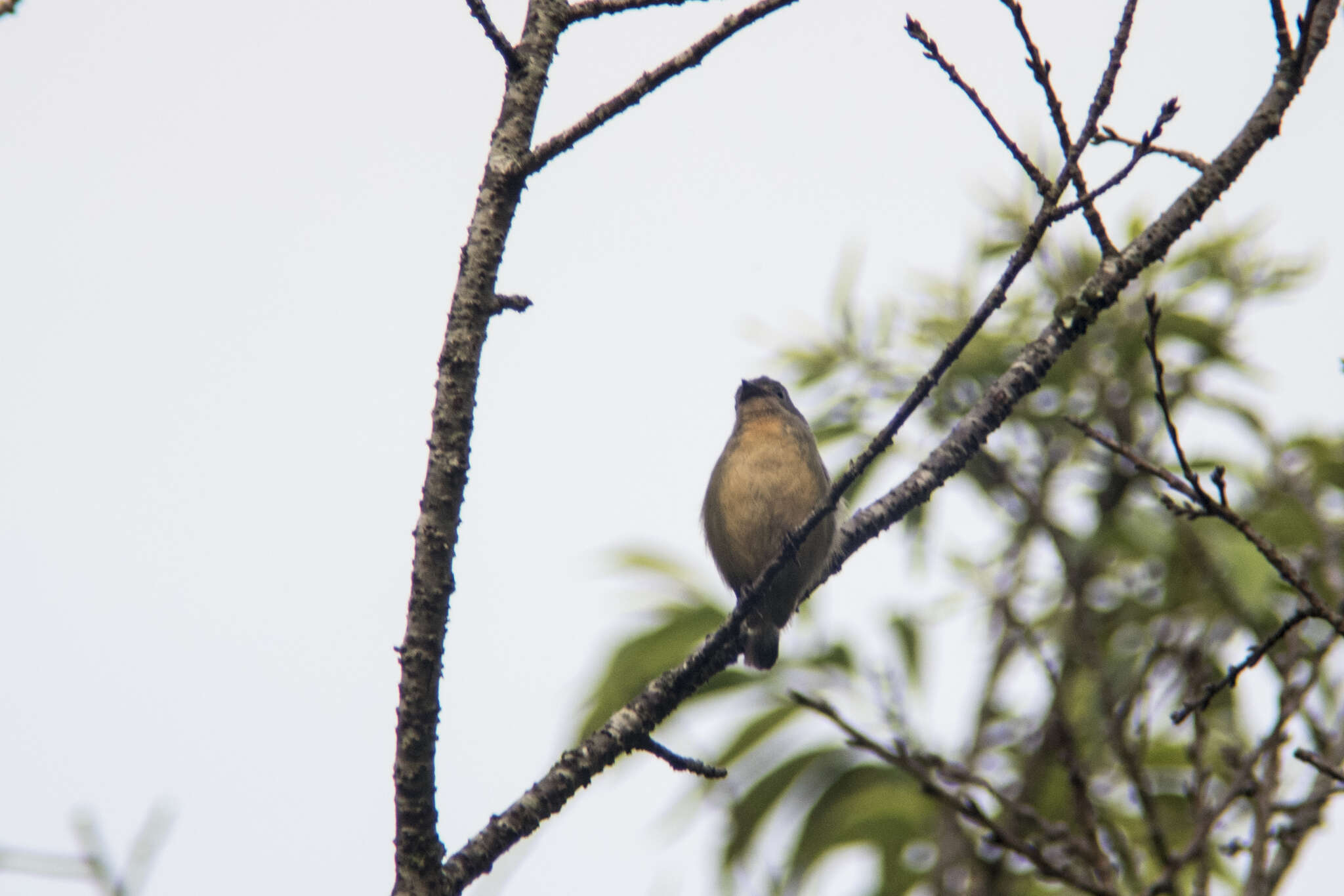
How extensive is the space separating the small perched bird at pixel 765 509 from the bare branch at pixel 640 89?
2.50 metres

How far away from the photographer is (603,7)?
300 cm

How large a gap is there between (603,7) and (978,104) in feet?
3.10

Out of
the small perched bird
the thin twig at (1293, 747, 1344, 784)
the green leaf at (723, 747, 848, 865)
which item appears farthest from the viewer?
the green leaf at (723, 747, 848, 865)

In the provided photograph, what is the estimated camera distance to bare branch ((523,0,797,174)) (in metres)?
2.87

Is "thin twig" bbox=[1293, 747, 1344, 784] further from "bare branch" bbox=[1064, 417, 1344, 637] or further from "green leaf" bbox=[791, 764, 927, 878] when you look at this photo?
"green leaf" bbox=[791, 764, 927, 878]

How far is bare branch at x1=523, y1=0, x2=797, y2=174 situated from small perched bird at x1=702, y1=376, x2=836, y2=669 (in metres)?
2.50

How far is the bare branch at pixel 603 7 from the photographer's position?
2994mm

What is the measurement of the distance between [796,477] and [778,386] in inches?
36.4

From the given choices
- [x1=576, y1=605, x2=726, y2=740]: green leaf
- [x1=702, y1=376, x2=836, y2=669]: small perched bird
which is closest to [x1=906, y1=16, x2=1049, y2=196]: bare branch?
[x1=702, y1=376, x2=836, y2=669]: small perched bird

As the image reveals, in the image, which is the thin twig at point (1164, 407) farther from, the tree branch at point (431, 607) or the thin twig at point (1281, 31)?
the tree branch at point (431, 607)

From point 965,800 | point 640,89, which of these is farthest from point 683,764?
point 640,89

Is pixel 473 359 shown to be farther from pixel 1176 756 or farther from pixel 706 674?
pixel 1176 756

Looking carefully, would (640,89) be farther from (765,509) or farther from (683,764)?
(765,509)

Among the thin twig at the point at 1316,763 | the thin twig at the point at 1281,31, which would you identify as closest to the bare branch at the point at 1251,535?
the thin twig at the point at 1316,763
